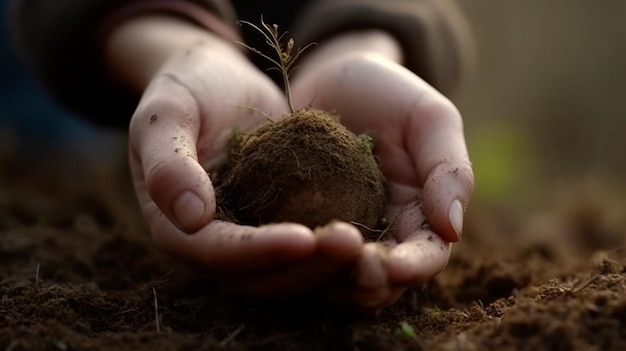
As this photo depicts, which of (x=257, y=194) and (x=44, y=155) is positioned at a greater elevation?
(x=257, y=194)

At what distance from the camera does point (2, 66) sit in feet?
12.7

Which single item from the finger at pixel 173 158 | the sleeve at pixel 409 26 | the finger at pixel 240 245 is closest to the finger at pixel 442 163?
the finger at pixel 240 245

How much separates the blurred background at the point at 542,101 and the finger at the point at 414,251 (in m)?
2.79

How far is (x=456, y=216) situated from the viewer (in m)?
1.46

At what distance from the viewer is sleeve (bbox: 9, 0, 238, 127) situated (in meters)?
2.57

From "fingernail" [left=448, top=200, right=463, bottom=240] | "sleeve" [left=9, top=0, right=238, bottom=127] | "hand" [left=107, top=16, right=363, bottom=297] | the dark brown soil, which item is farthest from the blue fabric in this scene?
"fingernail" [left=448, top=200, right=463, bottom=240]

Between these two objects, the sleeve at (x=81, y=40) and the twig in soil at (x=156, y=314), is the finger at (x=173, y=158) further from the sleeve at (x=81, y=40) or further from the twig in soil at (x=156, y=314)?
the sleeve at (x=81, y=40)

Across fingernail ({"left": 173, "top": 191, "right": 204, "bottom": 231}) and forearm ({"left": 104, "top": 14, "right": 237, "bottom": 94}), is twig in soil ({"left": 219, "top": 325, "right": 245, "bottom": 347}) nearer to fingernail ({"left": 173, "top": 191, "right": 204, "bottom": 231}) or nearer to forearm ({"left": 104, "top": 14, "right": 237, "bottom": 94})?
fingernail ({"left": 173, "top": 191, "right": 204, "bottom": 231})

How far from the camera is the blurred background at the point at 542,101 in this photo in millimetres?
4742

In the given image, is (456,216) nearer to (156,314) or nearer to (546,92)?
(156,314)

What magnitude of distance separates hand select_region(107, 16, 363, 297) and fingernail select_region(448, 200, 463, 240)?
0.99 ft

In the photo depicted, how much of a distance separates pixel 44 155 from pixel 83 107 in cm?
119

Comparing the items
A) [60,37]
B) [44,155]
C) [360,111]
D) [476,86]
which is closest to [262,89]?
[360,111]

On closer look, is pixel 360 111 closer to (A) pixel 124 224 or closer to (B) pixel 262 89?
(B) pixel 262 89
